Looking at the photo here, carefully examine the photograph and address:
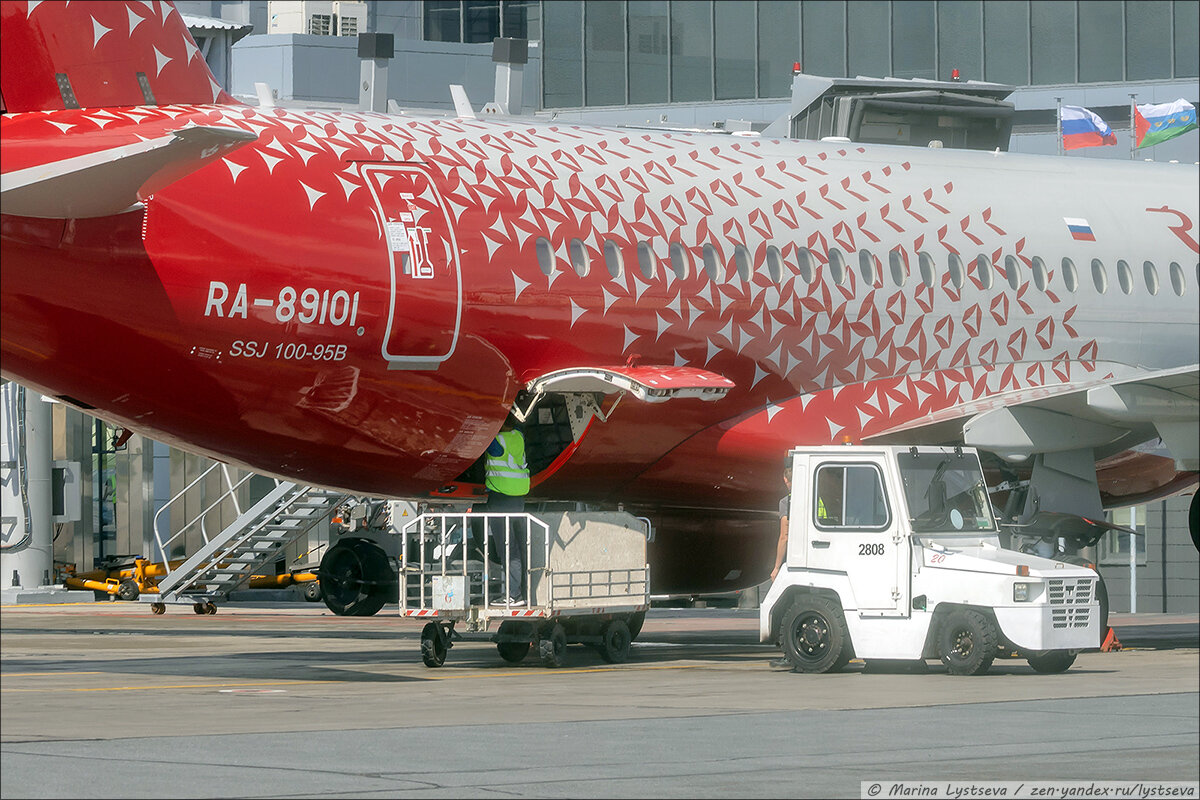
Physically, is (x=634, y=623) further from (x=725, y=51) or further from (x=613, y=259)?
(x=725, y=51)

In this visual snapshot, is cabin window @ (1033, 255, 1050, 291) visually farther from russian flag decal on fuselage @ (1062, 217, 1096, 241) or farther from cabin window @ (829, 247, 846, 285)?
cabin window @ (829, 247, 846, 285)

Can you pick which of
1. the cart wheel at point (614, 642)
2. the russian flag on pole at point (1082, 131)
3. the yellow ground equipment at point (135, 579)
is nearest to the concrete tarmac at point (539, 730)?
the yellow ground equipment at point (135, 579)

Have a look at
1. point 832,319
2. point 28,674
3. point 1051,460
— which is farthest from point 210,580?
point 28,674

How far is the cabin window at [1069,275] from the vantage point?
23062 mm

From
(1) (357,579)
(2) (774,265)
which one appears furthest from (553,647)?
(1) (357,579)

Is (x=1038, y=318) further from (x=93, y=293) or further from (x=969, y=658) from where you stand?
(x=93, y=293)

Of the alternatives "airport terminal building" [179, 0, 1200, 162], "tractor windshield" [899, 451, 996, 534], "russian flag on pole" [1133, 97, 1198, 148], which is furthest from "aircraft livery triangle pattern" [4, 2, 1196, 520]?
"airport terminal building" [179, 0, 1200, 162]

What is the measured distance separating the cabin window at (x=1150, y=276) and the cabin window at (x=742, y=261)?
6572 mm

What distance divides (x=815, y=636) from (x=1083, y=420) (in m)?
5.12

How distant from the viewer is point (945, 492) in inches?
698

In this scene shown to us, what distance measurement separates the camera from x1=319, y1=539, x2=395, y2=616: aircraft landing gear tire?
24.0m

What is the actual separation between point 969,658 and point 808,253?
6.21 m

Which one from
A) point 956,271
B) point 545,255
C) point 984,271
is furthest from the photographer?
point 984,271

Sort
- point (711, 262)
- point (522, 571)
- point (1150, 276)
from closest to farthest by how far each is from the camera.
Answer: point (522, 571)
point (711, 262)
point (1150, 276)
